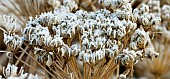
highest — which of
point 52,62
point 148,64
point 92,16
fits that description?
point 92,16

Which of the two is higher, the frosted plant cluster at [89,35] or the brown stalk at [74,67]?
the frosted plant cluster at [89,35]

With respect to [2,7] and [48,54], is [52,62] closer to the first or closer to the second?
[48,54]

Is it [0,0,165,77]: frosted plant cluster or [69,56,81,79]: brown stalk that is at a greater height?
[0,0,165,77]: frosted plant cluster

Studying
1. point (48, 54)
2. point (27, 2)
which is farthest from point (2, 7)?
point (48, 54)

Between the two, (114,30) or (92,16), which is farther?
(92,16)

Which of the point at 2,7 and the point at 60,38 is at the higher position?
the point at 2,7

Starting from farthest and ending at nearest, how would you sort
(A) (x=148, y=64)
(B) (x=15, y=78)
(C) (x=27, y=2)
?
1. (A) (x=148, y=64)
2. (C) (x=27, y=2)
3. (B) (x=15, y=78)

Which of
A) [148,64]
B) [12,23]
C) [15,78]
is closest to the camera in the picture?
Result: [15,78]

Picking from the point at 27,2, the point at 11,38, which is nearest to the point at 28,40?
the point at 11,38
